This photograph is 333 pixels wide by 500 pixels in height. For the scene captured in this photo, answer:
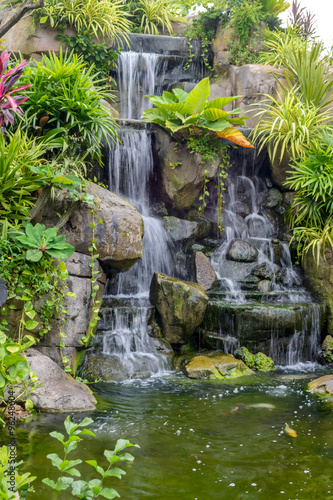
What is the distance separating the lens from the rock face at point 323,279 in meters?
7.28

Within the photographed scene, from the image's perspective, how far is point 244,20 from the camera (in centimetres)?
1077

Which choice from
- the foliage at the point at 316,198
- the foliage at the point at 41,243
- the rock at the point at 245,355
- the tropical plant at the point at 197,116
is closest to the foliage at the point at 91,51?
the tropical plant at the point at 197,116

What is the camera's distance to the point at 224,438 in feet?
12.1

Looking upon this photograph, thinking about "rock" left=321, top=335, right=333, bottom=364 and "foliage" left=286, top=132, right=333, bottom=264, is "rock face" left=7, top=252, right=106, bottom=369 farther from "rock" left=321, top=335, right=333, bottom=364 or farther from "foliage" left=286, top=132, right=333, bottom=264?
"foliage" left=286, top=132, right=333, bottom=264

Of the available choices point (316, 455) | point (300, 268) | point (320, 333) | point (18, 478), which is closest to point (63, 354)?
point (316, 455)

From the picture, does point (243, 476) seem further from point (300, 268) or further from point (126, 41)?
point (126, 41)

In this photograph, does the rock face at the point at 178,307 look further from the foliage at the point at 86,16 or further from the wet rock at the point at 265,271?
the foliage at the point at 86,16

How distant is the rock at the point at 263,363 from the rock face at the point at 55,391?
2.74m

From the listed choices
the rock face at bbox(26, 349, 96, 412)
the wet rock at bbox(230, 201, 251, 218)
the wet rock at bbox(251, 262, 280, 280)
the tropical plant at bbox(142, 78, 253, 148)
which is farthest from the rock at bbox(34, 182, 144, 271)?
the wet rock at bbox(230, 201, 251, 218)

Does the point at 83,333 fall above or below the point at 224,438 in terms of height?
above

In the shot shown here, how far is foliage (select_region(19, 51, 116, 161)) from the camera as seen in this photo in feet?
18.6

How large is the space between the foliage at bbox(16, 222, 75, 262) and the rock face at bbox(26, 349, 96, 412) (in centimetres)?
107

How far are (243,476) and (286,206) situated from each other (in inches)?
Answer: 278

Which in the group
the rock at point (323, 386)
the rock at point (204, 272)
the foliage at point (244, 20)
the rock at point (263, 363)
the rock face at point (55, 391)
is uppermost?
the foliage at point (244, 20)
